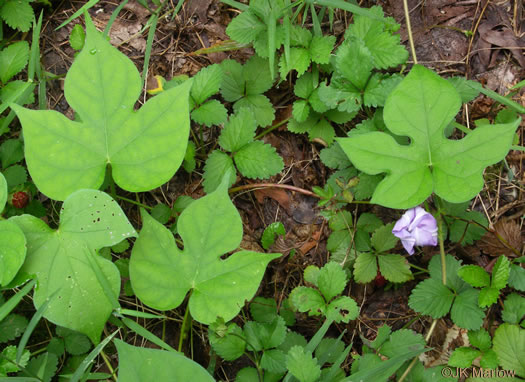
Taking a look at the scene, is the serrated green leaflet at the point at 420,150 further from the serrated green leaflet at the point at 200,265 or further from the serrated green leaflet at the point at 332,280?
the serrated green leaflet at the point at 200,265

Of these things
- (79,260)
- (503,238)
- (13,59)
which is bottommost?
(503,238)

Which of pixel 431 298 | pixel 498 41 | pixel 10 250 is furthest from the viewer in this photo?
pixel 498 41

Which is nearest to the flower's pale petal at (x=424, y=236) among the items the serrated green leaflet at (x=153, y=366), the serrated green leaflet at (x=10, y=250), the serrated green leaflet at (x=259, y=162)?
the serrated green leaflet at (x=259, y=162)

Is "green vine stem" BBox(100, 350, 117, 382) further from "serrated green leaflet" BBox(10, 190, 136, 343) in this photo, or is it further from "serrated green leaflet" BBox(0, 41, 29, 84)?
"serrated green leaflet" BBox(0, 41, 29, 84)

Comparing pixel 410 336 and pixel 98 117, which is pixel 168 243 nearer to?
pixel 98 117

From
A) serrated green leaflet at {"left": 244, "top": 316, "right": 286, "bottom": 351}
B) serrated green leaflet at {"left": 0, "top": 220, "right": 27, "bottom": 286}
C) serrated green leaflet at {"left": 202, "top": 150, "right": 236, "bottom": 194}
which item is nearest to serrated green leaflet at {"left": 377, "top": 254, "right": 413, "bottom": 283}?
serrated green leaflet at {"left": 244, "top": 316, "right": 286, "bottom": 351}

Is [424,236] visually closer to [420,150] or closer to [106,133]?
[420,150]

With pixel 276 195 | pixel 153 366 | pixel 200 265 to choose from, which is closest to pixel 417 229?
pixel 276 195
